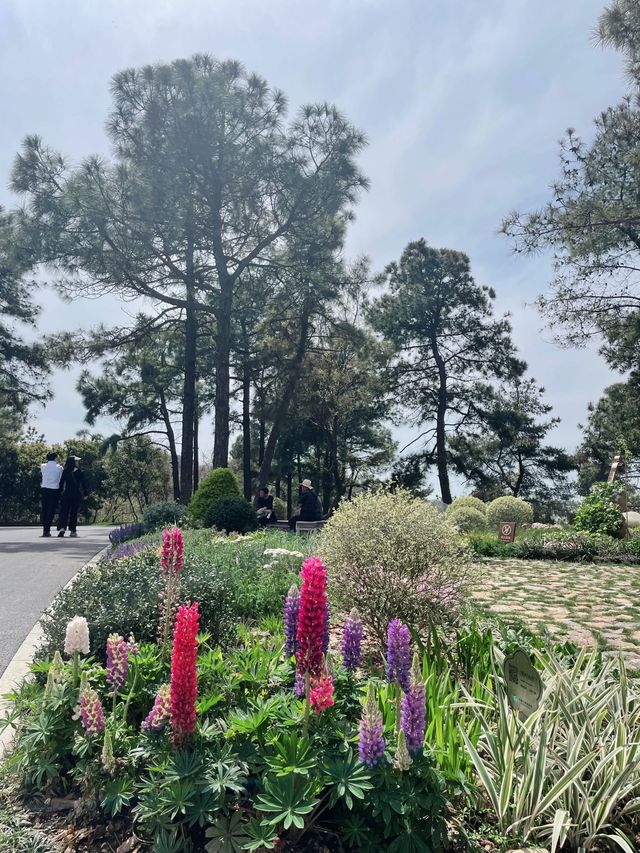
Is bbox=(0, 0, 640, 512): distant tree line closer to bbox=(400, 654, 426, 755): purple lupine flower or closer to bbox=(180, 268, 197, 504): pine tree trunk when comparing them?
bbox=(180, 268, 197, 504): pine tree trunk

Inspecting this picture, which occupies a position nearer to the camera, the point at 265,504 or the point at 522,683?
the point at 522,683

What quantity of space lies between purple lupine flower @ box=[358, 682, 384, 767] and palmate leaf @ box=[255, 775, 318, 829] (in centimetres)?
16

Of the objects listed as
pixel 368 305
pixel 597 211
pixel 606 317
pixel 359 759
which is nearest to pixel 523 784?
pixel 359 759

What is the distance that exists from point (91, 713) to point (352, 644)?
37.0 inches

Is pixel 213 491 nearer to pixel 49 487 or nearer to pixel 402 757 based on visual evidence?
pixel 49 487

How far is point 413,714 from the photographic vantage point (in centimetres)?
176

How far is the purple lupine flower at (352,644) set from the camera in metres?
2.38

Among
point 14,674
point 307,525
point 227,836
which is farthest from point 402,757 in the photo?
point 307,525

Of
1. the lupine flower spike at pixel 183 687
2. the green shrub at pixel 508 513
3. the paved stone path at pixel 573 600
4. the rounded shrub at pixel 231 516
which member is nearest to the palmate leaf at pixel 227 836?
the lupine flower spike at pixel 183 687

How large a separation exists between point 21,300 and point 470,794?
2525 cm

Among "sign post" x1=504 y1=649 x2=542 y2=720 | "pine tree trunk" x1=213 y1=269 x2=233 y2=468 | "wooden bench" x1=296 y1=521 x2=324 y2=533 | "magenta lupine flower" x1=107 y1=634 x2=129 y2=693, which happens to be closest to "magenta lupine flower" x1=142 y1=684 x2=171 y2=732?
"magenta lupine flower" x1=107 y1=634 x2=129 y2=693

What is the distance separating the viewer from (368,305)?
28.7 metres

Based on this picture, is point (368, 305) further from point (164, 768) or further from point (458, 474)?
point (164, 768)

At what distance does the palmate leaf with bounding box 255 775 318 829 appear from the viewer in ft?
5.39
